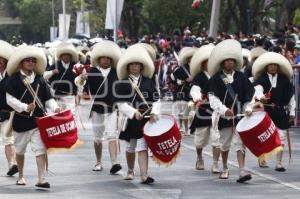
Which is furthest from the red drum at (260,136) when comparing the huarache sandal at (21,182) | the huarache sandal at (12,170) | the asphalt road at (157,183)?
the huarache sandal at (12,170)

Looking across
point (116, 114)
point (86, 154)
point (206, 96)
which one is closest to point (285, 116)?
point (206, 96)

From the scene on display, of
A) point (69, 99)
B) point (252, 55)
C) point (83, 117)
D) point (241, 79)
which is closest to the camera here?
point (241, 79)

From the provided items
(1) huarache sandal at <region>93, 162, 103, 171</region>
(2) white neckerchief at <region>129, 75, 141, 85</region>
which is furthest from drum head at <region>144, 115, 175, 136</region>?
(1) huarache sandal at <region>93, 162, 103, 171</region>

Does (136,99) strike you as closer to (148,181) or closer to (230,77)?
(148,181)

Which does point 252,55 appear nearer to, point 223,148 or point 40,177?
point 223,148

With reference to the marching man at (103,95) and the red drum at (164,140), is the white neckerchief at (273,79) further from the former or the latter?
the red drum at (164,140)

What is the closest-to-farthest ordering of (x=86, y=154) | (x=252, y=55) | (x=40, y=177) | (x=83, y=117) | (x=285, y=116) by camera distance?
(x=40, y=177)
(x=285, y=116)
(x=86, y=154)
(x=252, y=55)
(x=83, y=117)

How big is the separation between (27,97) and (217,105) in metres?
2.57

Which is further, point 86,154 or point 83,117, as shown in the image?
point 83,117

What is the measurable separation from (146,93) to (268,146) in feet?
5.97

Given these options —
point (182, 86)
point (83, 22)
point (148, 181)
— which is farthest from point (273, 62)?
point (83, 22)

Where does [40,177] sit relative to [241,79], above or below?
below

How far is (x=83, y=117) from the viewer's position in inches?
1150

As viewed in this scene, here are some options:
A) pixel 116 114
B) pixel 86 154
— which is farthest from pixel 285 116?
pixel 86 154
